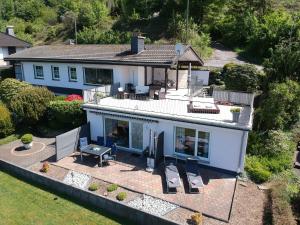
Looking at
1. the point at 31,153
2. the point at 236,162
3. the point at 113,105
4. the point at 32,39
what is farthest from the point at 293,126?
the point at 32,39

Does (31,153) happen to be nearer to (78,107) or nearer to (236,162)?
(78,107)

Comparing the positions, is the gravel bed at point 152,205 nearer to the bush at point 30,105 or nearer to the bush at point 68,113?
the bush at point 68,113

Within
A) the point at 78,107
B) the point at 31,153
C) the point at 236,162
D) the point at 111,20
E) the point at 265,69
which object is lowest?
the point at 31,153

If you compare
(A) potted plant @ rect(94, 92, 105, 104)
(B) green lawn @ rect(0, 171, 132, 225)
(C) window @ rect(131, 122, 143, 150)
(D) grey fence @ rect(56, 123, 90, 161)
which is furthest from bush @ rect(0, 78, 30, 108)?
(C) window @ rect(131, 122, 143, 150)

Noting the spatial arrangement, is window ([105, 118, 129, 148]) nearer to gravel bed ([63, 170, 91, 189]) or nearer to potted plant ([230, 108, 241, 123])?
gravel bed ([63, 170, 91, 189])

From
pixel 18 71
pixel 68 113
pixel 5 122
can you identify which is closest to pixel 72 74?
pixel 68 113

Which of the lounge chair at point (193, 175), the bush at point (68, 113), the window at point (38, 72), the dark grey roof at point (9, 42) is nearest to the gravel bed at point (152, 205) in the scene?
the lounge chair at point (193, 175)

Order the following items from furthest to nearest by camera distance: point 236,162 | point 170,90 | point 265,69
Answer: point 170,90 < point 265,69 < point 236,162
